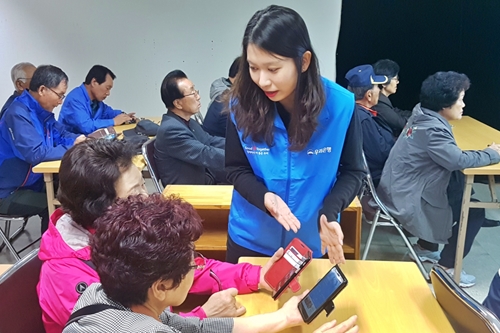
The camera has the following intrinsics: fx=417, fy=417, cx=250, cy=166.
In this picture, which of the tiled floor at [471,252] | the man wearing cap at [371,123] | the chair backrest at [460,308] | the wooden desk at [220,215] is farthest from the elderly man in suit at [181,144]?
the chair backrest at [460,308]

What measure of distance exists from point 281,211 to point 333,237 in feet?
0.51

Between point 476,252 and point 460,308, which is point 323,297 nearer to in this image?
point 460,308

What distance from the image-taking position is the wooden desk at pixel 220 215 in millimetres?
2078

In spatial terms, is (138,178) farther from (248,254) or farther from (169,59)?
(169,59)

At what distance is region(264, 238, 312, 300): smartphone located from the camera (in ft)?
3.53

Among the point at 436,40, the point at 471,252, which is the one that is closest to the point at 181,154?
the point at 471,252

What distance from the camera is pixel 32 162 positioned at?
2.55m

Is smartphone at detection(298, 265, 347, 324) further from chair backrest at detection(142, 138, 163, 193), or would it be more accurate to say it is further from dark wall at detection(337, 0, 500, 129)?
dark wall at detection(337, 0, 500, 129)

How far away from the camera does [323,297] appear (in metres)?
0.97

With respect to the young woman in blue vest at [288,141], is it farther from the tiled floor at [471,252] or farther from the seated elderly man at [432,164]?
the tiled floor at [471,252]

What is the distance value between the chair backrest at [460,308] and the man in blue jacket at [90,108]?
3.12 meters

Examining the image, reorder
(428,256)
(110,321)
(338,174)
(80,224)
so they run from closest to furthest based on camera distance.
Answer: (110,321)
(80,224)
(338,174)
(428,256)

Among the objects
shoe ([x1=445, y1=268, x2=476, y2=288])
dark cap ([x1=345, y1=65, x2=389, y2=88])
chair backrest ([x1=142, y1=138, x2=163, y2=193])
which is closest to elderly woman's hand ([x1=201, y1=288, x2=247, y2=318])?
chair backrest ([x1=142, y1=138, x2=163, y2=193])

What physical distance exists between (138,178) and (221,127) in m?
2.16
